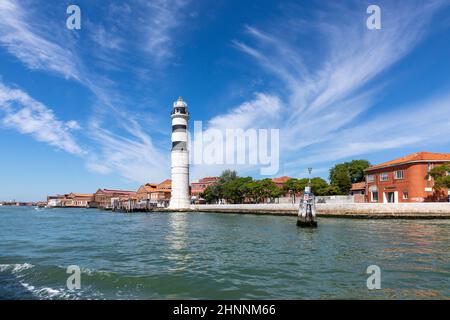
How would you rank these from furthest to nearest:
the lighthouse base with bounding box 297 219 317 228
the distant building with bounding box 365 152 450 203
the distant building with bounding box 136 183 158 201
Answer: the distant building with bounding box 136 183 158 201 → the distant building with bounding box 365 152 450 203 → the lighthouse base with bounding box 297 219 317 228

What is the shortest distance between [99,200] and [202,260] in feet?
489

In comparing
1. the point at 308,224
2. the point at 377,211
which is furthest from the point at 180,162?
Answer: the point at 308,224

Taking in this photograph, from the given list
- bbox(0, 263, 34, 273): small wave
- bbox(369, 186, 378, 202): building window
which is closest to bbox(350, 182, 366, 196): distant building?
bbox(369, 186, 378, 202): building window

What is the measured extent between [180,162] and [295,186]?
30.1m

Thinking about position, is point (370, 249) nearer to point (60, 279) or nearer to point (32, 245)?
point (60, 279)

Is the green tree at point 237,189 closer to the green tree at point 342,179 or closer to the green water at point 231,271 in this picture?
the green tree at point 342,179

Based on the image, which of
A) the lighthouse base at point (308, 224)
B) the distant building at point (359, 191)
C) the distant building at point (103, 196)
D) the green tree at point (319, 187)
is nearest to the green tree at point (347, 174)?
the distant building at point (359, 191)

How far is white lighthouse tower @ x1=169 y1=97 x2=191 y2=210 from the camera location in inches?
3418

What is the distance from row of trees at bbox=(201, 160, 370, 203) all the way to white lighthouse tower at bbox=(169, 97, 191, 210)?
422 inches

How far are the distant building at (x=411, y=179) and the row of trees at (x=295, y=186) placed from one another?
1583cm

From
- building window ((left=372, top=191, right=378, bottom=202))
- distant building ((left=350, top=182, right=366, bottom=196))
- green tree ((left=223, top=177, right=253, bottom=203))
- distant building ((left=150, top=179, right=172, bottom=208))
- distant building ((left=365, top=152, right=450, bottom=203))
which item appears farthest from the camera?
distant building ((left=150, top=179, right=172, bottom=208))

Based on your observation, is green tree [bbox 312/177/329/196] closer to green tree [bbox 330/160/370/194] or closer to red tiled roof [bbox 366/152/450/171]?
green tree [bbox 330/160/370/194]

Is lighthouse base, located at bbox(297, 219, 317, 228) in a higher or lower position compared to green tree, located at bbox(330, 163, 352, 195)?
lower

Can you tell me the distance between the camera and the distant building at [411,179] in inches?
1801
